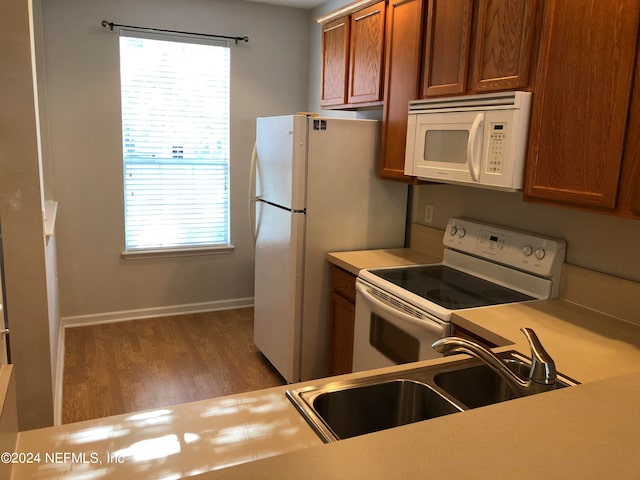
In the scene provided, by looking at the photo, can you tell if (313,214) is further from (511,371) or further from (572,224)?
(511,371)

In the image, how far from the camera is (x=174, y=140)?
418 cm

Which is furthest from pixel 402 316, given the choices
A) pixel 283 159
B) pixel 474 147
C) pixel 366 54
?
pixel 366 54

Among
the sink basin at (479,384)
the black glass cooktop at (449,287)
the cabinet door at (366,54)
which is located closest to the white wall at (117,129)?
the cabinet door at (366,54)

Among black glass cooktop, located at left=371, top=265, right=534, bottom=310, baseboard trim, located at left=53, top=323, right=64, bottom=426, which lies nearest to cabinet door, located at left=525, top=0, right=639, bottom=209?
black glass cooktop, located at left=371, top=265, right=534, bottom=310

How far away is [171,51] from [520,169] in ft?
10.1

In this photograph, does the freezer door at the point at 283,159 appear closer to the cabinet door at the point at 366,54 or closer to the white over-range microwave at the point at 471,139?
the cabinet door at the point at 366,54

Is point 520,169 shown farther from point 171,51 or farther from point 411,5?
point 171,51

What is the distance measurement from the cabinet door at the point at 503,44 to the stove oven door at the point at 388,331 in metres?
0.95

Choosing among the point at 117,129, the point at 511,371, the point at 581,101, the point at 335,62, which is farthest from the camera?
the point at 117,129

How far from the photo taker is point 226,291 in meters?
4.59

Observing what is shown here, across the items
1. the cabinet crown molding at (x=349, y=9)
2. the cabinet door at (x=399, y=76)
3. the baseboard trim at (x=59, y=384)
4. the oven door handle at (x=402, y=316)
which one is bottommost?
the baseboard trim at (x=59, y=384)

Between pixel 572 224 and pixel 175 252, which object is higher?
Result: pixel 572 224

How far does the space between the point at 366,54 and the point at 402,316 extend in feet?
5.17

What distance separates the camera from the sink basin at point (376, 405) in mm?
1248
